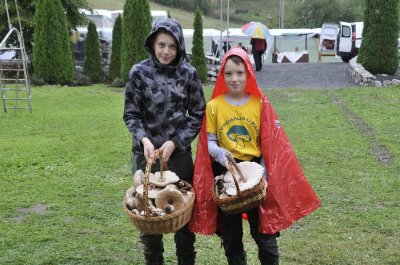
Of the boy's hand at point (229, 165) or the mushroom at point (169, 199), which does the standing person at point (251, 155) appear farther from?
the mushroom at point (169, 199)

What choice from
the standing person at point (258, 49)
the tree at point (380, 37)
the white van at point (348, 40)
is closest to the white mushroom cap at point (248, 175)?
the tree at point (380, 37)

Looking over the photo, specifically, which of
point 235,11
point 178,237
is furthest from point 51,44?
point 235,11

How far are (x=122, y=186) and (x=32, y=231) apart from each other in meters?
1.29

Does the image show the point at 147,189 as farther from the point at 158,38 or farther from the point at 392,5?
the point at 392,5

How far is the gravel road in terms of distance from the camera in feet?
44.0

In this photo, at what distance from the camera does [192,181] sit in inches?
114

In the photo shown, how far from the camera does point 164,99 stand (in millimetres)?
2705

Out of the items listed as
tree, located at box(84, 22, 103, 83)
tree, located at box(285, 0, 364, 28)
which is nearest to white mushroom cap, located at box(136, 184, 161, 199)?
tree, located at box(84, 22, 103, 83)

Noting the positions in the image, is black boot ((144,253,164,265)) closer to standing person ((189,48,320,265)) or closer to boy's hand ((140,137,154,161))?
standing person ((189,48,320,265))

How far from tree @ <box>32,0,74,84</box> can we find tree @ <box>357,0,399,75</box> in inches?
312

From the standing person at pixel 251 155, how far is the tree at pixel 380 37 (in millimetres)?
11417

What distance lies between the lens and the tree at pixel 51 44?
547 inches

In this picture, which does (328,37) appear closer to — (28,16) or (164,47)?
(28,16)

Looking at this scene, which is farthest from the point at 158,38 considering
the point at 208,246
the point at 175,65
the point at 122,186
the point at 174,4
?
the point at 174,4
